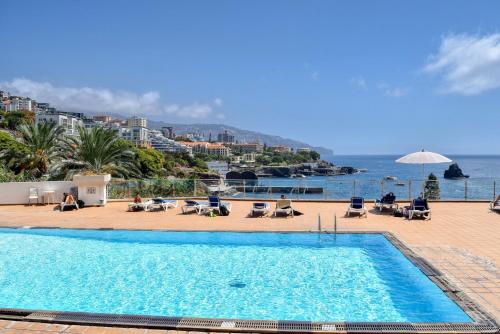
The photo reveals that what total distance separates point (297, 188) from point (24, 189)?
12.2 m

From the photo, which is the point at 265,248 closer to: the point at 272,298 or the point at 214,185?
the point at 272,298

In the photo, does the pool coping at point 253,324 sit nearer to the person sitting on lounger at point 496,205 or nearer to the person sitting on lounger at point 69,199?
the person sitting on lounger at point 69,199

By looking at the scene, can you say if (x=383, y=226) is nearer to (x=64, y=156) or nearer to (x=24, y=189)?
(x=24, y=189)

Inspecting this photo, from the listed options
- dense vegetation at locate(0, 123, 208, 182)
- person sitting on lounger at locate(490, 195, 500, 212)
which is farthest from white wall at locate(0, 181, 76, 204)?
person sitting on lounger at locate(490, 195, 500, 212)

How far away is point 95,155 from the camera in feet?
65.0

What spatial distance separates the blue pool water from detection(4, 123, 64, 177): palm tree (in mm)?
12173

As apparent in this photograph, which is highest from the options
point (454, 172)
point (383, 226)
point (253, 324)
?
point (454, 172)

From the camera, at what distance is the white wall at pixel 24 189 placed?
17.0 metres

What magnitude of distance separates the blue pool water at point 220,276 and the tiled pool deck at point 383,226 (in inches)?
23.6

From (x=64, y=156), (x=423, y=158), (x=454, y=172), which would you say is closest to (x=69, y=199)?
(x=64, y=156)

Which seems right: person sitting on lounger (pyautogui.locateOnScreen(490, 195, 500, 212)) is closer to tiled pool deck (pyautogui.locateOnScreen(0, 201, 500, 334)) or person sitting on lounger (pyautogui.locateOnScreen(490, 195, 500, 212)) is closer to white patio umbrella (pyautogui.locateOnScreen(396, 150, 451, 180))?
tiled pool deck (pyautogui.locateOnScreen(0, 201, 500, 334))

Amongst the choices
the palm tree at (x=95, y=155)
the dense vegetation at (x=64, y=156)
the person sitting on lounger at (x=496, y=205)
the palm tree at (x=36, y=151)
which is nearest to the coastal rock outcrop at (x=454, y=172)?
the person sitting on lounger at (x=496, y=205)

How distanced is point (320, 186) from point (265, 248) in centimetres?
793

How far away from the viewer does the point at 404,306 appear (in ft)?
21.4
